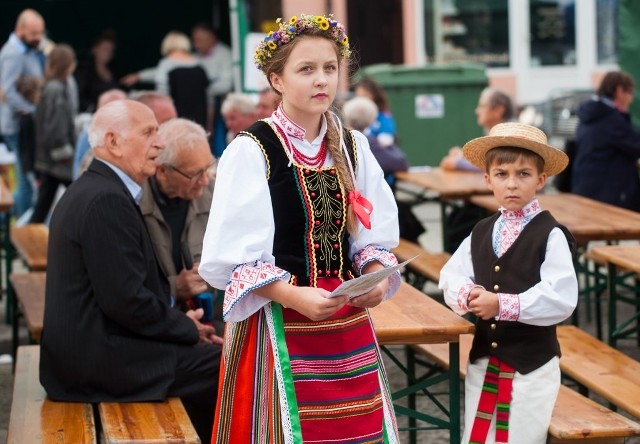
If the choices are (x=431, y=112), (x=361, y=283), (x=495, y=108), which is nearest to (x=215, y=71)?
(x=431, y=112)

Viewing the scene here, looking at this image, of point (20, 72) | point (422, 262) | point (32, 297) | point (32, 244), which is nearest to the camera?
point (32, 297)

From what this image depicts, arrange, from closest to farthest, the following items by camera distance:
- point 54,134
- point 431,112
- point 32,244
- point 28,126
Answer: point 32,244 < point 54,134 < point 28,126 < point 431,112

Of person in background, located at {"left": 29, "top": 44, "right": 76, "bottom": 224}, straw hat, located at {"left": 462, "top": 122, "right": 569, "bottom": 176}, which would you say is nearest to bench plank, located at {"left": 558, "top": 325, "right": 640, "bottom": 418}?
straw hat, located at {"left": 462, "top": 122, "right": 569, "bottom": 176}

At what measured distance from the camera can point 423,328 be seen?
4.18 m

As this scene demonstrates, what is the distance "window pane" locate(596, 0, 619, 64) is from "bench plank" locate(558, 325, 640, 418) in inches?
595

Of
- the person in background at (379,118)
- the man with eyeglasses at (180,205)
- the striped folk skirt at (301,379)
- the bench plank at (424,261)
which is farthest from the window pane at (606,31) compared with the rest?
the striped folk skirt at (301,379)

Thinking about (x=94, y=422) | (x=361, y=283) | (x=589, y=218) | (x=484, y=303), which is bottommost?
(x=94, y=422)

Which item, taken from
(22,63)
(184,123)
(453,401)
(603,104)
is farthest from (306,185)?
(22,63)

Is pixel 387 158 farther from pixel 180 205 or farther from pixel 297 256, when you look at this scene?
pixel 297 256

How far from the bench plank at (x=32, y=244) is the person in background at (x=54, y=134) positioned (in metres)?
2.13

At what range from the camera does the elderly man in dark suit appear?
4.10m

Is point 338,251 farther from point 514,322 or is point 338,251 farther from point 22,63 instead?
point 22,63

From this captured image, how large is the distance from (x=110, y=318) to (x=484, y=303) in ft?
3.93

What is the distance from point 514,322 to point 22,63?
8.77 meters
